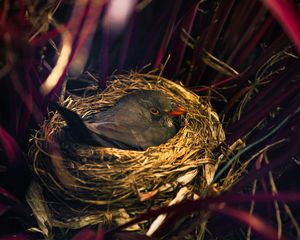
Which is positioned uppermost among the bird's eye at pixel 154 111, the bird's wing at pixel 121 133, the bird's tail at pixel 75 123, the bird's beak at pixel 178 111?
the bird's tail at pixel 75 123

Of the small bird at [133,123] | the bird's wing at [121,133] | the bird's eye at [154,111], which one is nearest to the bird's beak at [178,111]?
the small bird at [133,123]

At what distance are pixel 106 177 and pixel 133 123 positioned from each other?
55 centimetres

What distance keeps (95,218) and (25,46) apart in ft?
2.63

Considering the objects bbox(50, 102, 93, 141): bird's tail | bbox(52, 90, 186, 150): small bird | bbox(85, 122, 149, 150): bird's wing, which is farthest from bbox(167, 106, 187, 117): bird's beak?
bbox(50, 102, 93, 141): bird's tail

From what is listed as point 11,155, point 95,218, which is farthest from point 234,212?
point 11,155

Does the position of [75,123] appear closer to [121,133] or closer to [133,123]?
[121,133]

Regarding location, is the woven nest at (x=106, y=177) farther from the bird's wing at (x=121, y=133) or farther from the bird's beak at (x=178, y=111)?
the bird's beak at (x=178, y=111)

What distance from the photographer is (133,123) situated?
249cm

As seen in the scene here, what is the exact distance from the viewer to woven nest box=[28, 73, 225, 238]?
1.91m

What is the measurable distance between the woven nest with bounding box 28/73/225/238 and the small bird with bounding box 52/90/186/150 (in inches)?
3.1

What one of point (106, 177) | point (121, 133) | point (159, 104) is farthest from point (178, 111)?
point (106, 177)

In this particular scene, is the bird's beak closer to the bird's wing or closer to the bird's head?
the bird's head

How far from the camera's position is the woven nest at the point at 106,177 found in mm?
1911

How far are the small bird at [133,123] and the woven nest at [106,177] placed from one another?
80 millimetres
